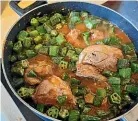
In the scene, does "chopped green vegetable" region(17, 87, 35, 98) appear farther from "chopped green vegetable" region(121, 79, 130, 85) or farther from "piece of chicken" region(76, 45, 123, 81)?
"chopped green vegetable" region(121, 79, 130, 85)

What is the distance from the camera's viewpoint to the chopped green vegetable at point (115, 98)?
4.04 feet

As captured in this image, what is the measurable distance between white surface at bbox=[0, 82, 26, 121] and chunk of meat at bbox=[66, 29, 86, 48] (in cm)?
41

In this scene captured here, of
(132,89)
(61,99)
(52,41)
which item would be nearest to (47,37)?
(52,41)

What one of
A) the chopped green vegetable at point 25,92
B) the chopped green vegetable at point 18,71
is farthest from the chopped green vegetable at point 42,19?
the chopped green vegetable at point 25,92

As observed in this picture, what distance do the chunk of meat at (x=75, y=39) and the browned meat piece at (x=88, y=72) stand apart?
0.52 ft

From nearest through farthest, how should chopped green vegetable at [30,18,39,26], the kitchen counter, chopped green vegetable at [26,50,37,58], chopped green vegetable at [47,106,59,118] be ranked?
chopped green vegetable at [47,106,59,118]
the kitchen counter
chopped green vegetable at [26,50,37,58]
chopped green vegetable at [30,18,39,26]

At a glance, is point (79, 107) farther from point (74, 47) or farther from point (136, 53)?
point (136, 53)

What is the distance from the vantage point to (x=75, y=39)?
1.43 m

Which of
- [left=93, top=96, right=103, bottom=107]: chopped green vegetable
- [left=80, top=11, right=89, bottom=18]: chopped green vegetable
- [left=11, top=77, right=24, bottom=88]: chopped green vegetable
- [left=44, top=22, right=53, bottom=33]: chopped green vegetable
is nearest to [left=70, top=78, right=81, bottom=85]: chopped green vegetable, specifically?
[left=93, top=96, right=103, bottom=107]: chopped green vegetable

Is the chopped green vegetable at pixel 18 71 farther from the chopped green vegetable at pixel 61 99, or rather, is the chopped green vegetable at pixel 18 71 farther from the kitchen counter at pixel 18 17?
the chopped green vegetable at pixel 61 99

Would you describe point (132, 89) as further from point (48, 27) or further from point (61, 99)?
point (48, 27)

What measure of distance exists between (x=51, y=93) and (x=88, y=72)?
189 mm

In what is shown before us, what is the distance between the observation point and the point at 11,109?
119 cm

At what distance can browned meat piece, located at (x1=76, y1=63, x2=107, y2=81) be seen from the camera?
1.28m
